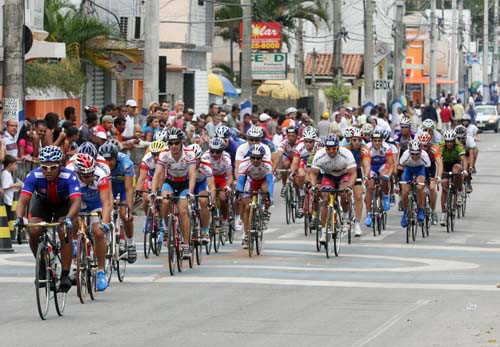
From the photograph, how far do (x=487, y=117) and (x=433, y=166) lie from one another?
5213 cm

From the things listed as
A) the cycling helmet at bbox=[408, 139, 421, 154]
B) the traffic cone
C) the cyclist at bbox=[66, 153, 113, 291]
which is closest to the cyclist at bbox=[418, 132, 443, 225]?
the cycling helmet at bbox=[408, 139, 421, 154]

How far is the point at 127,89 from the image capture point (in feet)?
150

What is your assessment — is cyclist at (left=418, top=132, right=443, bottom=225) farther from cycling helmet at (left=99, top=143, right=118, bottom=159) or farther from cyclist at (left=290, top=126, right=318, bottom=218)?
cycling helmet at (left=99, top=143, right=118, bottom=159)

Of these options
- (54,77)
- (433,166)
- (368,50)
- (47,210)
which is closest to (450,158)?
(433,166)

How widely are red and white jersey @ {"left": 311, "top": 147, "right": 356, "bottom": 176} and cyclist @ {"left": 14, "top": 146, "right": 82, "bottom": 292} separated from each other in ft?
24.8

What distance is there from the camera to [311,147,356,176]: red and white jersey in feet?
71.5

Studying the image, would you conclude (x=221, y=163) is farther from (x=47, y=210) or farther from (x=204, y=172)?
(x=47, y=210)

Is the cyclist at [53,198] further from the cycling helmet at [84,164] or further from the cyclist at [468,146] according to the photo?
the cyclist at [468,146]

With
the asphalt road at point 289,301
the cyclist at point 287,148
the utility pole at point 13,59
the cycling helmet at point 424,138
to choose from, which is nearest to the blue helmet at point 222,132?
the asphalt road at point 289,301

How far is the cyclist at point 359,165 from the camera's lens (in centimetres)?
2386

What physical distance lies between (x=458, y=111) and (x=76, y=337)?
5604 cm

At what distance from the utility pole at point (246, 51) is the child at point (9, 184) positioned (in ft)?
67.2

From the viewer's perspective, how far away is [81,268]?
15.3 metres

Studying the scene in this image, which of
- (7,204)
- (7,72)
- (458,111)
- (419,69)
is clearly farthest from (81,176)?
(419,69)
